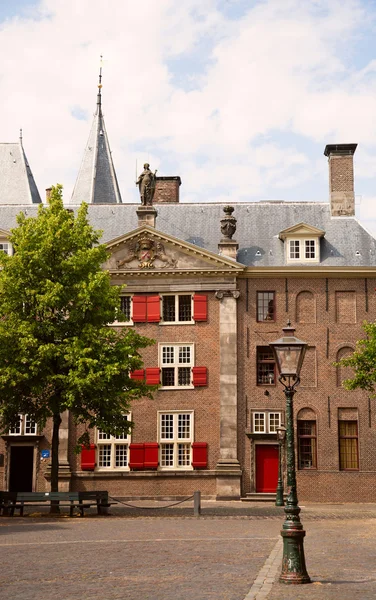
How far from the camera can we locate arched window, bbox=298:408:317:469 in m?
36.6

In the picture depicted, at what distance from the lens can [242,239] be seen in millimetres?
40125

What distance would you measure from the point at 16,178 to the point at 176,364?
15.7m

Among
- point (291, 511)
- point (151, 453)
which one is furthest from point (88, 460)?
point (291, 511)

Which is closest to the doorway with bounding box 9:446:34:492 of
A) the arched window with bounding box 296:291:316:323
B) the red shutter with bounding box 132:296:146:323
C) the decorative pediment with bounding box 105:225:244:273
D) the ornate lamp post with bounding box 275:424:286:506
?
the red shutter with bounding box 132:296:146:323

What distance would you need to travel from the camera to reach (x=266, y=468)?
120 ft

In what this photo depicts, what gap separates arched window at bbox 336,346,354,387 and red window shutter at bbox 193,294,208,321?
20.2 feet

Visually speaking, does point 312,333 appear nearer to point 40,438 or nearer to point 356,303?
point 356,303

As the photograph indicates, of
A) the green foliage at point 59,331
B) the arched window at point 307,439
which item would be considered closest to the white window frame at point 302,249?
the arched window at point 307,439

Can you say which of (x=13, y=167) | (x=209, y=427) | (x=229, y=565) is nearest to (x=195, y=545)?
(x=229, y=565)

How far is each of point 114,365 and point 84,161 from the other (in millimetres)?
24747

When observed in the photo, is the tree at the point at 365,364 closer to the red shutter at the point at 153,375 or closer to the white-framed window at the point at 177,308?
the white-framed window at the point at 177,308

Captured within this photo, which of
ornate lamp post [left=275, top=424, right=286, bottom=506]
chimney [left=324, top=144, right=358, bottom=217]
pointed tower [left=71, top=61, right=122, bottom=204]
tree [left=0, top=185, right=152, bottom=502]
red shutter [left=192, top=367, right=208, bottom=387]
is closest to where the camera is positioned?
tree [left=0, top=185, right=152, bottom=502]

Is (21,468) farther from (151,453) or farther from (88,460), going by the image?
(151,453)

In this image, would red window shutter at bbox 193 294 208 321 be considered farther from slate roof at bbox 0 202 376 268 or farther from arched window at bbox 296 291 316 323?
arched window at bbox 296 291 316 323
